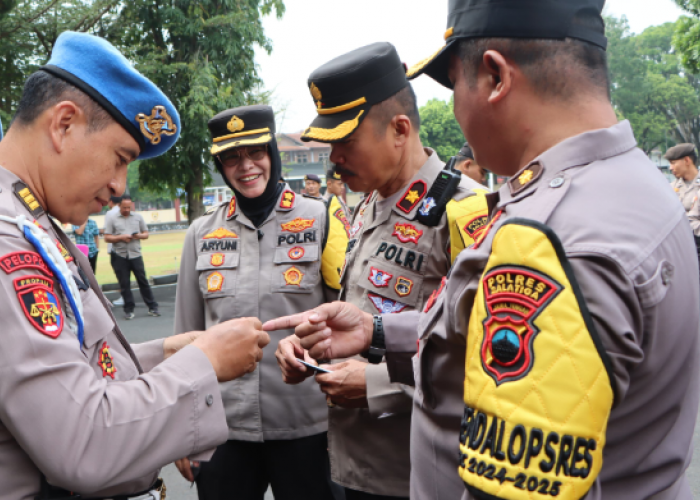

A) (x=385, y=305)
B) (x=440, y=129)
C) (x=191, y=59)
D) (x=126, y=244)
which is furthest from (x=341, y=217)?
(x=440, y=129)

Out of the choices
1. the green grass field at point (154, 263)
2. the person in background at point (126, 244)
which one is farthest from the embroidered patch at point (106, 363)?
the green grass field at point (154, 263)

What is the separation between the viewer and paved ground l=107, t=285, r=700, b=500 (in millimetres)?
3703

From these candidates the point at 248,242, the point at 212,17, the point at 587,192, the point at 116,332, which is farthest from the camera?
the point at 212,17

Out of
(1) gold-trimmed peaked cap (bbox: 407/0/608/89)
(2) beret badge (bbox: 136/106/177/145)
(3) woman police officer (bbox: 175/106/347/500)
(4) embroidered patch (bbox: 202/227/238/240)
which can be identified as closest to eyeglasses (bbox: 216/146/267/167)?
(3) woman police officer (bbox: 175/106/347/500)

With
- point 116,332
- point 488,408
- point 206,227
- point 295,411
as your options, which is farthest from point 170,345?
A: point 488,408

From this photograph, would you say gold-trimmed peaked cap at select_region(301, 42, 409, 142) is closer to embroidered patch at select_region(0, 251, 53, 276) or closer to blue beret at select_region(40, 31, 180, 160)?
blue beret at select_region(40, 31, 180, 160)

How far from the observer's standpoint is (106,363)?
1543mm

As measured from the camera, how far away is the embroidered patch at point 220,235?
2.91 m

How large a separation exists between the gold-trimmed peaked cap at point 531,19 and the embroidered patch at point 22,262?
1.07 m

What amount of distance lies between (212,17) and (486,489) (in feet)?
44.8

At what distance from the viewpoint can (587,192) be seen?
0.99 metres

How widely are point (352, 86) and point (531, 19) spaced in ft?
4.12

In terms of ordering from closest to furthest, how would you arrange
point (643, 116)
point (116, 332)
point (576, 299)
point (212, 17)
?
point (576, 299) < point (116, 332) < point (212, 17) < point (643, 116)

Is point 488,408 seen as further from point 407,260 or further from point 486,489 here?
point 407,260
